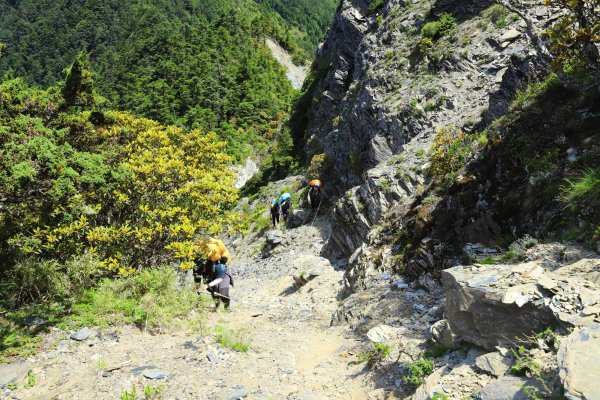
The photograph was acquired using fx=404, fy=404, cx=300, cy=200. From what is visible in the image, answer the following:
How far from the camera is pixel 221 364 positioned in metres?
7.05

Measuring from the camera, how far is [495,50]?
58.4 feet

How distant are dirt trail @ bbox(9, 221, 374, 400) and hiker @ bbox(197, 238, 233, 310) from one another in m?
0.59

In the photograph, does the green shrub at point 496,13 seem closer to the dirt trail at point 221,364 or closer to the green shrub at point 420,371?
the dirt trail at point 221,364

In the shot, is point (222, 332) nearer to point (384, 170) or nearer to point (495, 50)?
point (384, 170)

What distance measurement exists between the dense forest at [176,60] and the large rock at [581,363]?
176 feet

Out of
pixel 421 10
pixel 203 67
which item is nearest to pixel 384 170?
pixel 421 10

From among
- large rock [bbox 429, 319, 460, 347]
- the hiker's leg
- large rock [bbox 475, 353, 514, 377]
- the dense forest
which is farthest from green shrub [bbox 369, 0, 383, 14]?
the dense forest

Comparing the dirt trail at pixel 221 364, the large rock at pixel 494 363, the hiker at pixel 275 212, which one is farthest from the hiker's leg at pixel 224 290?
the hiker at pixel 275 212

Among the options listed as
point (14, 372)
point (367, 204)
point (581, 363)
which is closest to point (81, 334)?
point (14, 372)

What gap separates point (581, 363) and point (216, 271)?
9178 mm

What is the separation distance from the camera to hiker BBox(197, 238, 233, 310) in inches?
433

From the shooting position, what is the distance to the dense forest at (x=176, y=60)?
235 feet

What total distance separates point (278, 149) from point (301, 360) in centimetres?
3387

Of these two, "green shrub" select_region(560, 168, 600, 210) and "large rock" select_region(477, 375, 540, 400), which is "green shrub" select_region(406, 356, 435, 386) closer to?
"large rock" select_region(477, 375, 540, 400)
